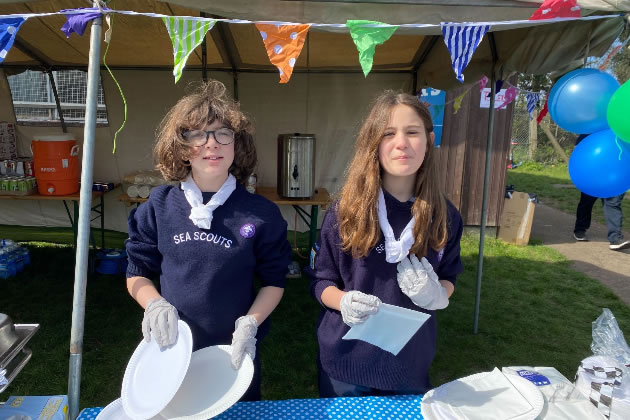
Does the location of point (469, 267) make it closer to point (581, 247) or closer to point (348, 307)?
point (581, 247)

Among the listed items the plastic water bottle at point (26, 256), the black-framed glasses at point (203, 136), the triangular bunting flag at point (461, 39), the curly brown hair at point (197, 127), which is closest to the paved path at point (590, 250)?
the triangular bunting flag at point (461, 39)

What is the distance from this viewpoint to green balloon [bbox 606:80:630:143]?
1595mm

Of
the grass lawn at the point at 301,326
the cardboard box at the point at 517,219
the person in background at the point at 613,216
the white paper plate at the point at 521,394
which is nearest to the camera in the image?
the white paper plate at the point at 521,394

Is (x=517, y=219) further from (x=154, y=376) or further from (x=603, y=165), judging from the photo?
(x=154, y=376)

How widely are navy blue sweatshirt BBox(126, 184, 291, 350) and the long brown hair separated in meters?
0.26

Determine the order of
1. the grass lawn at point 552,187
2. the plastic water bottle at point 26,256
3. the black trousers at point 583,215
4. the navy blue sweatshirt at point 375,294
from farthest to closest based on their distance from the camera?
1. the grass lawn at point 552,187
2. the black trousers at point 583,215
3. the plastic water bottle at point 26,256
4. the navy blue sweatshirt at point 375,294

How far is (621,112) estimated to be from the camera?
1.63 meters

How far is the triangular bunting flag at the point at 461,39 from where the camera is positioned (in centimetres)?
190

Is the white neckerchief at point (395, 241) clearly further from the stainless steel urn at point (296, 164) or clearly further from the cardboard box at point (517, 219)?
the cardboard box at point (517, 219)

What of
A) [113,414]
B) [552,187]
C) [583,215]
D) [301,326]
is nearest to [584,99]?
[113,414]

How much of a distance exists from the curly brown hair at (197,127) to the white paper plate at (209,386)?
0.61m

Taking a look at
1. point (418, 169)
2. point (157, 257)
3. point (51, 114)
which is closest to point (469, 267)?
point (418, 169)

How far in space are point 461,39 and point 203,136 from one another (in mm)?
1292

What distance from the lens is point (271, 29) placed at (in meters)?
1.84
